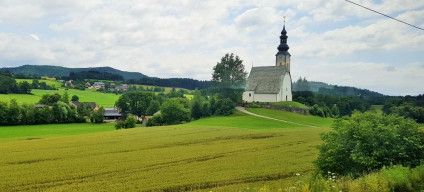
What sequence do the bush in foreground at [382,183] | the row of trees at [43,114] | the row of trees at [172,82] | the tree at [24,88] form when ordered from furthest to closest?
the row of trees at [172,82]
the tree at [24,88]
the row of trees at [43,114]
the bush in foreground at [382,183]

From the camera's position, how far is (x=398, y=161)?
13.2 m

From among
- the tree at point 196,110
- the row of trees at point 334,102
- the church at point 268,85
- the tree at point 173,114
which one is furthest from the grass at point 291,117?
the row of trees at point 334,102

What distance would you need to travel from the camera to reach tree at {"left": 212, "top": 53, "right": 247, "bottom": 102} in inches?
2790

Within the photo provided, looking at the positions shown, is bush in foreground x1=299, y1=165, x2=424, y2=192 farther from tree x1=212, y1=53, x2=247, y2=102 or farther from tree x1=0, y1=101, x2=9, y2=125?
tree x1=0, y1=101, x2=9, y2=125

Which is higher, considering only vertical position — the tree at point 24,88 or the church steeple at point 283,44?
the church steeple at point 283,44

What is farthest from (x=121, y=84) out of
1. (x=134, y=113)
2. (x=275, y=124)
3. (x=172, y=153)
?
(x=172, y=153)

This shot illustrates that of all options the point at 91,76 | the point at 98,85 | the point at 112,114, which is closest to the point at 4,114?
the point at 112,114

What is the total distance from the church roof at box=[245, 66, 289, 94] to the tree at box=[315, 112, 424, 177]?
5302 cm

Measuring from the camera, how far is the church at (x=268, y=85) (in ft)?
223

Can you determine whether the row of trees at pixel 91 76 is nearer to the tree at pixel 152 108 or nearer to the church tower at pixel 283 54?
the tree at pixel 152 108

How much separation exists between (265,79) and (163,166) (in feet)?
180

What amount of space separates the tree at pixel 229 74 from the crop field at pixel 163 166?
4128 cm

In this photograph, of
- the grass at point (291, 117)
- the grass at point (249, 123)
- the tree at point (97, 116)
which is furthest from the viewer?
the tree at point (97, 116)

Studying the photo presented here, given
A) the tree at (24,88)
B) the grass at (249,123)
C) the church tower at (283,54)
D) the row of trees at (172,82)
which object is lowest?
the grass at (249,123)
